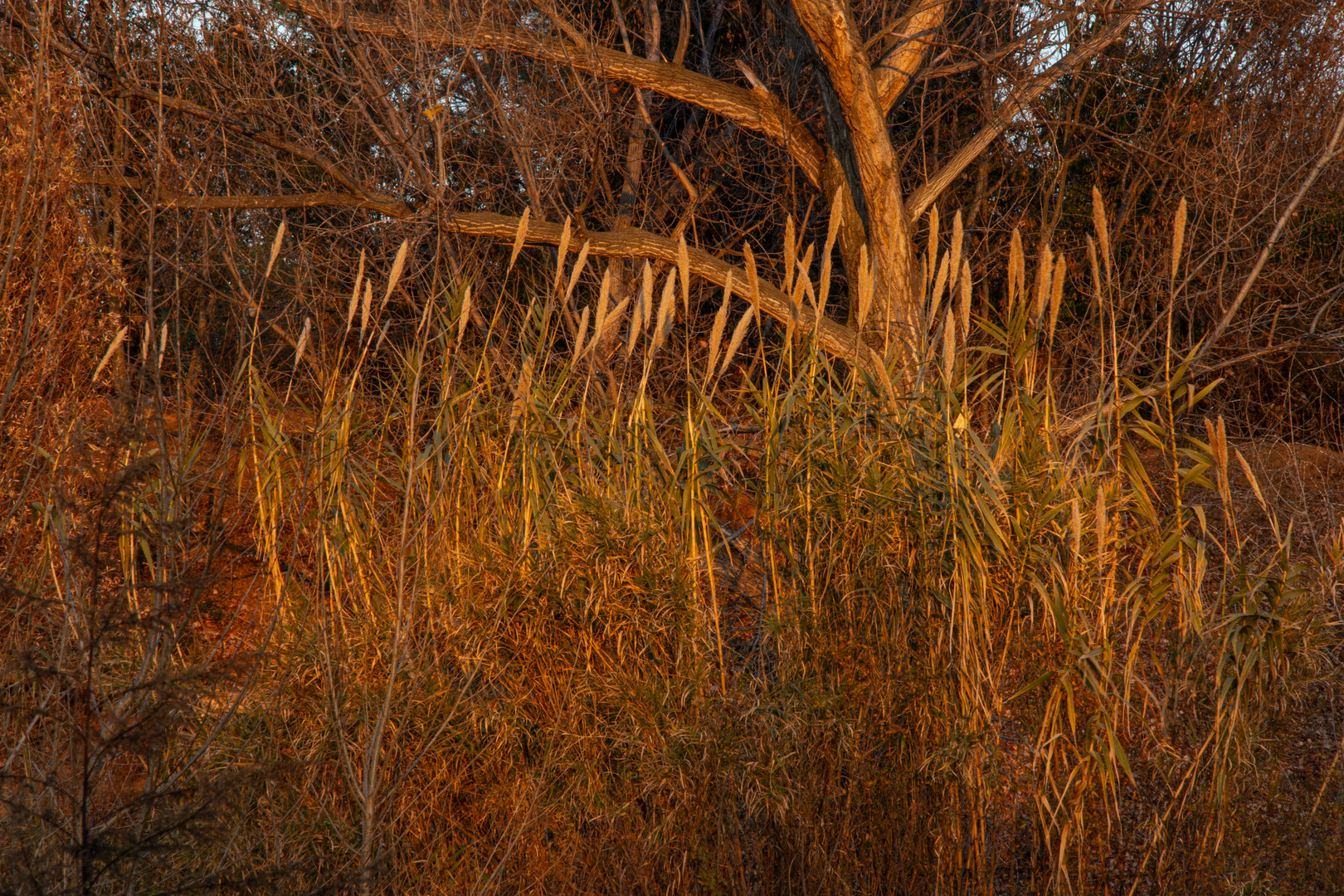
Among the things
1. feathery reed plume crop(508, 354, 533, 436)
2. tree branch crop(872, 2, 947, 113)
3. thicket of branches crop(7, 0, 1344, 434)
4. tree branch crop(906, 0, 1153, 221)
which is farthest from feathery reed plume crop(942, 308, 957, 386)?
tree branch crop(872, 2, 947, 113)

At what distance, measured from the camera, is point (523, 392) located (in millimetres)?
3256

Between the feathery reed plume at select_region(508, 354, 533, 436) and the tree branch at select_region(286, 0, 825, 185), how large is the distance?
112 inches

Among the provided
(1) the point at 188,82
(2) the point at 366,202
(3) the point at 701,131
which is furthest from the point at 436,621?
(3) the point at 701,131

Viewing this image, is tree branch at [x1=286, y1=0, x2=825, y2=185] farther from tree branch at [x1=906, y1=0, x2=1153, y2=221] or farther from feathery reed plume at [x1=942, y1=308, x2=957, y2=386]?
feathery reed plume at [x1=942, y1=308, x2=957, y2=386]

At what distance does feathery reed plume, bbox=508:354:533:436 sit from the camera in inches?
126

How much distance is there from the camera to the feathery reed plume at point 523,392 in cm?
321

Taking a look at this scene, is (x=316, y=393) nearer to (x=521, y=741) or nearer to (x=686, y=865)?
(x=521, y=741)

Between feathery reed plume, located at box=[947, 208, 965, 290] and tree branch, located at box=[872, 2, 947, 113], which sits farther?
tree branch, located at box=[872, 2, 947, 113]

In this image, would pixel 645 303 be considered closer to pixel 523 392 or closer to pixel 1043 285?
pixel 523 392

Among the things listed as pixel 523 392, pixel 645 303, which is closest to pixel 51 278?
pixel 523 392

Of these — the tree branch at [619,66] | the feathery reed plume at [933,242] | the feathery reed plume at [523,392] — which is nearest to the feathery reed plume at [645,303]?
the feathery reed plume at [523,392]

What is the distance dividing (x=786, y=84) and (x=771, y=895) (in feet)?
18.3

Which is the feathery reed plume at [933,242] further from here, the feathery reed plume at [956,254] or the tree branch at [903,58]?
the tree branch at [903,58]

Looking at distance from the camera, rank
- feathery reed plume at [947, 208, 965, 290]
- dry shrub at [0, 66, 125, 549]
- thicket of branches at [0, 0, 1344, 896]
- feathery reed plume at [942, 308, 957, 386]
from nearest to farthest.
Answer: thicket of branches at [0, 0, 1344, 896], feathery reed plume at [942, 308, 957, 386], feathery reed plume at [947, 208, 965, 290], dry shrub at [0, 66, 125, 549]
